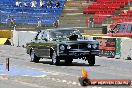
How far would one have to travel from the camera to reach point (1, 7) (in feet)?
202

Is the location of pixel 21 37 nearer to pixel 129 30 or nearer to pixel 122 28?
pixel 122 28

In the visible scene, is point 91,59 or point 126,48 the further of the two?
point 126,48

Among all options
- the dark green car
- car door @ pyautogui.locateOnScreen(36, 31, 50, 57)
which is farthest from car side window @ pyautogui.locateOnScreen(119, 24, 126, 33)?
car door @ pyautogui.locateOnScreen(36, 31, 50, 57)

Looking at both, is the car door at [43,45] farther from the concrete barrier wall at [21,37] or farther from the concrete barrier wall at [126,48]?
the concrete barrier wall at [21,37]

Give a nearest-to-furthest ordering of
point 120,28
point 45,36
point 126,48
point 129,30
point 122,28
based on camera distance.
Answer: point 45,36 → point 126,48 → point 129,30 → point 122,28 → point 120,28

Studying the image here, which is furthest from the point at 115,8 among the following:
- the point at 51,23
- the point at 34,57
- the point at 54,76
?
the point at 54,76

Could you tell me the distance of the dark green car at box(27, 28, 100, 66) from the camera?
23.2 meters

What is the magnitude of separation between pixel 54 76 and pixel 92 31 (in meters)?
35.2

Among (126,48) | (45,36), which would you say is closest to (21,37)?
(126,48)

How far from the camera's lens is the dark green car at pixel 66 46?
23156 millimetres

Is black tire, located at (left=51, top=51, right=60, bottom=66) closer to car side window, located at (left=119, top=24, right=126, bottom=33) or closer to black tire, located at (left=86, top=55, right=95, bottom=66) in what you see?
black tire, located at (left=86, top=55, right=95, bottom=66)

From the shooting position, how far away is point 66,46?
23.1 m

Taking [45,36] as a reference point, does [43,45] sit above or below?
below

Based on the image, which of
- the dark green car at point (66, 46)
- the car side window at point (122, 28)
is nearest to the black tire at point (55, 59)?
the dark green car at point (66, 46)
